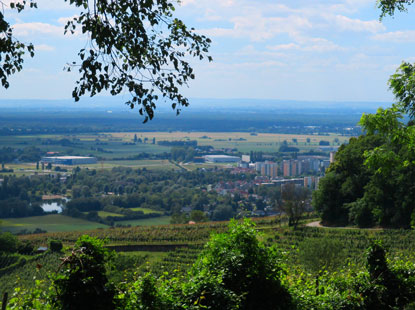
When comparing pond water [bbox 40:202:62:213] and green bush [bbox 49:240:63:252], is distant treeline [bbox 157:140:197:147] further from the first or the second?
green bush [bbox 49:240:63:252]

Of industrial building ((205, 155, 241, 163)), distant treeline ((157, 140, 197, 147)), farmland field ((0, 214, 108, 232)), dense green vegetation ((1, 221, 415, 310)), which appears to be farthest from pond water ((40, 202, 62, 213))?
distant treeline ((157, 140, 197, 147))

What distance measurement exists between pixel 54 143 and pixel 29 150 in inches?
871

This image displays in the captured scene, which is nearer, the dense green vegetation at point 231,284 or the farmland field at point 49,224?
the dense green vegetation at point 231,284

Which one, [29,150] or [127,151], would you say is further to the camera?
[127,151]

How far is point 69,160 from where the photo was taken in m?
138

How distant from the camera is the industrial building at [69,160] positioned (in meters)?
138

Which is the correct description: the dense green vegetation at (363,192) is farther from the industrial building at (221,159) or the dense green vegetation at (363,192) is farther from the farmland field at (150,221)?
the industrial building at (221,159)

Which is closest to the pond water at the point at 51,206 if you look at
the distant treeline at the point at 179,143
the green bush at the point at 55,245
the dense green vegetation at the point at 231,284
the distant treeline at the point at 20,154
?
the distant treeline at the point at 20,154

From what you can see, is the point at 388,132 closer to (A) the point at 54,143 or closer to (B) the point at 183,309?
(B) the point at 183,309

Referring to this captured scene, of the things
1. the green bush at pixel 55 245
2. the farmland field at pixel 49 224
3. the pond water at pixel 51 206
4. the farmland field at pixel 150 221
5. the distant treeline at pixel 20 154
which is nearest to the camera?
the green bush at pixel 55 245

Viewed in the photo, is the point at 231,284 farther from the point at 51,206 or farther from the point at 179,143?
the point at 179,143

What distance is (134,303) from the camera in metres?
5.55

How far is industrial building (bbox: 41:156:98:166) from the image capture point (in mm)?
137750

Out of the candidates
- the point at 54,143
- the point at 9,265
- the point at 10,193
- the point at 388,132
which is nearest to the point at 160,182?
the point at 10,193
